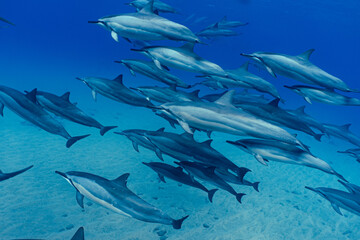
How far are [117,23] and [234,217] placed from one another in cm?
554

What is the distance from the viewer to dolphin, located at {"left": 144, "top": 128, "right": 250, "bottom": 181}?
3.54 metres

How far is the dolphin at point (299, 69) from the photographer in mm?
3186

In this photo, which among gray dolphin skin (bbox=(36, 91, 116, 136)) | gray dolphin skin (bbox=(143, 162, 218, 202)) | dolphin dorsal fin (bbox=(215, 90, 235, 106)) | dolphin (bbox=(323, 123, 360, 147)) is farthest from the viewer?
dolphin (bbox=(323, 123, 360, 147))

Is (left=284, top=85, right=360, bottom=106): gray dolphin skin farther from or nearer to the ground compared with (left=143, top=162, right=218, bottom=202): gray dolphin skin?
farther from the ground

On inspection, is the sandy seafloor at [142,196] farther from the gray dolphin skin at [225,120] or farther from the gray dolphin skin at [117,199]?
the gray dolphin skin at [225,120]

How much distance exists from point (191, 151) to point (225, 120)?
112cm

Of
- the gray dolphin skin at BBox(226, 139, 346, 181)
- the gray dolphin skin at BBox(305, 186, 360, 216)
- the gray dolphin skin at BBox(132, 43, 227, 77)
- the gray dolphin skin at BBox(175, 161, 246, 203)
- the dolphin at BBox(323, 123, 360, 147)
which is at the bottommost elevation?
the gray dolphin skin at BBox(305, 186, 360, 216)

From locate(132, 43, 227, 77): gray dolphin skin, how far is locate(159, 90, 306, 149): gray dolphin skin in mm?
628

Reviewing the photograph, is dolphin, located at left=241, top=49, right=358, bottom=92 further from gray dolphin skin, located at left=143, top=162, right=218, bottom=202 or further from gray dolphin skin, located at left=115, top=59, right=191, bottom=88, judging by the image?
gray dolphin skin, located at left=143, top=162, right=218, bottom=202

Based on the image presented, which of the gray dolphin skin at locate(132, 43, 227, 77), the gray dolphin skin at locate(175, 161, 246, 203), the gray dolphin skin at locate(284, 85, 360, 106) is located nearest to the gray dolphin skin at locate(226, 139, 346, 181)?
the gray dolphin skin at locate(175, 161, 246, 203)

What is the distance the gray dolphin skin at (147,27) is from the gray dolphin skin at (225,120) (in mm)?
1071

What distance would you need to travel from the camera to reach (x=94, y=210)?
5.84m

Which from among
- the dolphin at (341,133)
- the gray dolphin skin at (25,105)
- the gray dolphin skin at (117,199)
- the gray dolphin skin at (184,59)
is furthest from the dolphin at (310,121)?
the gray dolphin skin at (25,105)

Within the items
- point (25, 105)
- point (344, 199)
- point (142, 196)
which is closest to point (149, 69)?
point (25, 105)
